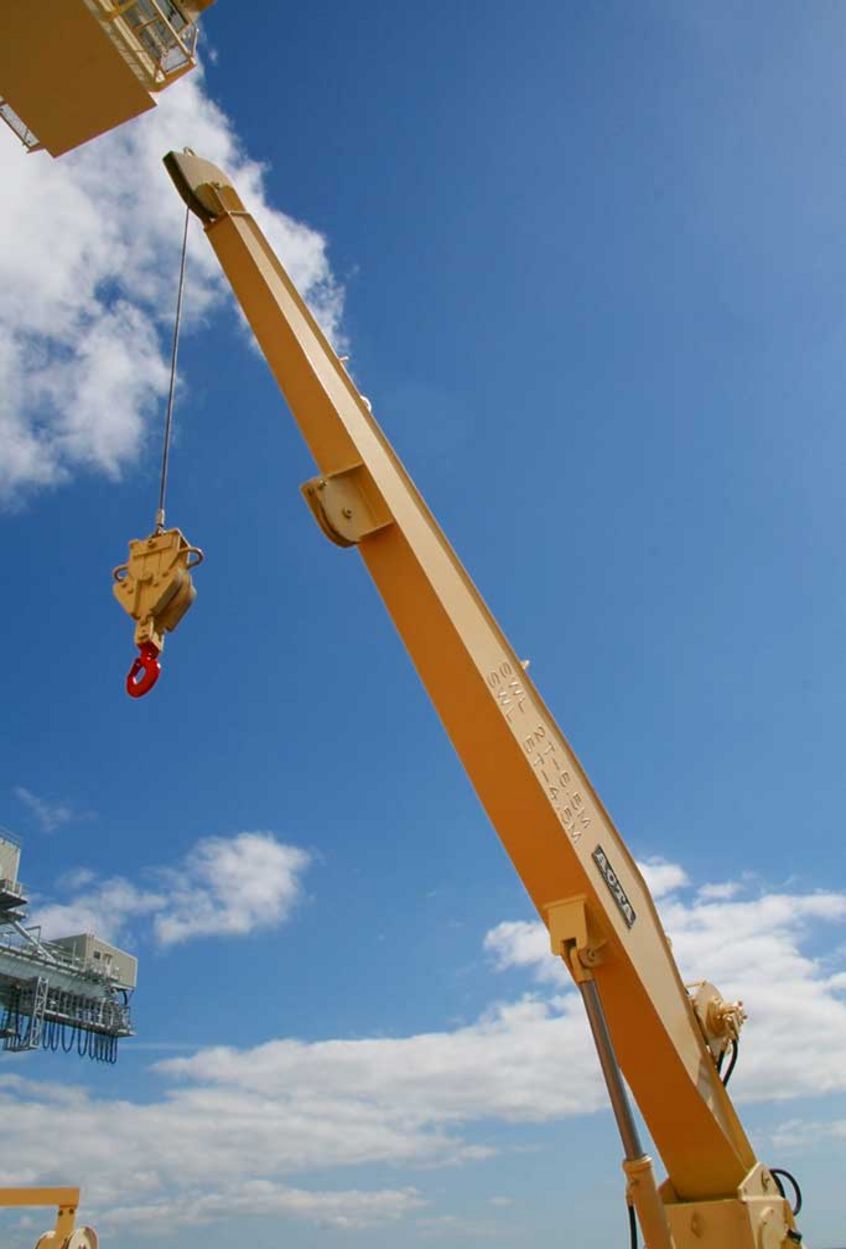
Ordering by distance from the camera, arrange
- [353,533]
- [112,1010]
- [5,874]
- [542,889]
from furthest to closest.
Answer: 1. [112,1010]
2. [5,874]
3. [353,533]
4. [542,889]

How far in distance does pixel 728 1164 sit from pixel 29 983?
1219 inches

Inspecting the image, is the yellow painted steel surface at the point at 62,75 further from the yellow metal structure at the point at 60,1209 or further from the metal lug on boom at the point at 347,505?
the yellow metal structure at the point at 60,1209

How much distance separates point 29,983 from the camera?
30766 millimetres

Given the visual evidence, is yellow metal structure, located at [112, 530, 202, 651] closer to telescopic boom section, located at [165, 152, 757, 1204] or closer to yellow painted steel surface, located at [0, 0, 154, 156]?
telescopic boom section, located at [165, 152, 757, 1204]

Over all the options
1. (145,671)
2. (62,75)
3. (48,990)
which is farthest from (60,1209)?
(48,990)

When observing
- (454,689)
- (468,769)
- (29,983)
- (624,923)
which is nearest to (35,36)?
(454,689)

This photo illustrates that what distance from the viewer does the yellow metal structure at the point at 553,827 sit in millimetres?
5004

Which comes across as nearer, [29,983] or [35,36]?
[35,36]

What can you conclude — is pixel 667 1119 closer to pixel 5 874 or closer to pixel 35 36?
pixel 35 36

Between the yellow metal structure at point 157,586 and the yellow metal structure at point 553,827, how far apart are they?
32.1 inches

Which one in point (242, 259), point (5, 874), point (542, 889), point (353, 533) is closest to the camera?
point (542, 889)

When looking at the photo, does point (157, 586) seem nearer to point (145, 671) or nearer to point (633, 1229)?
point (145, 671)

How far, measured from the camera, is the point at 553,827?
16.6ft

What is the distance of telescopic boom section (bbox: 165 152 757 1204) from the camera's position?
16.6 ft
